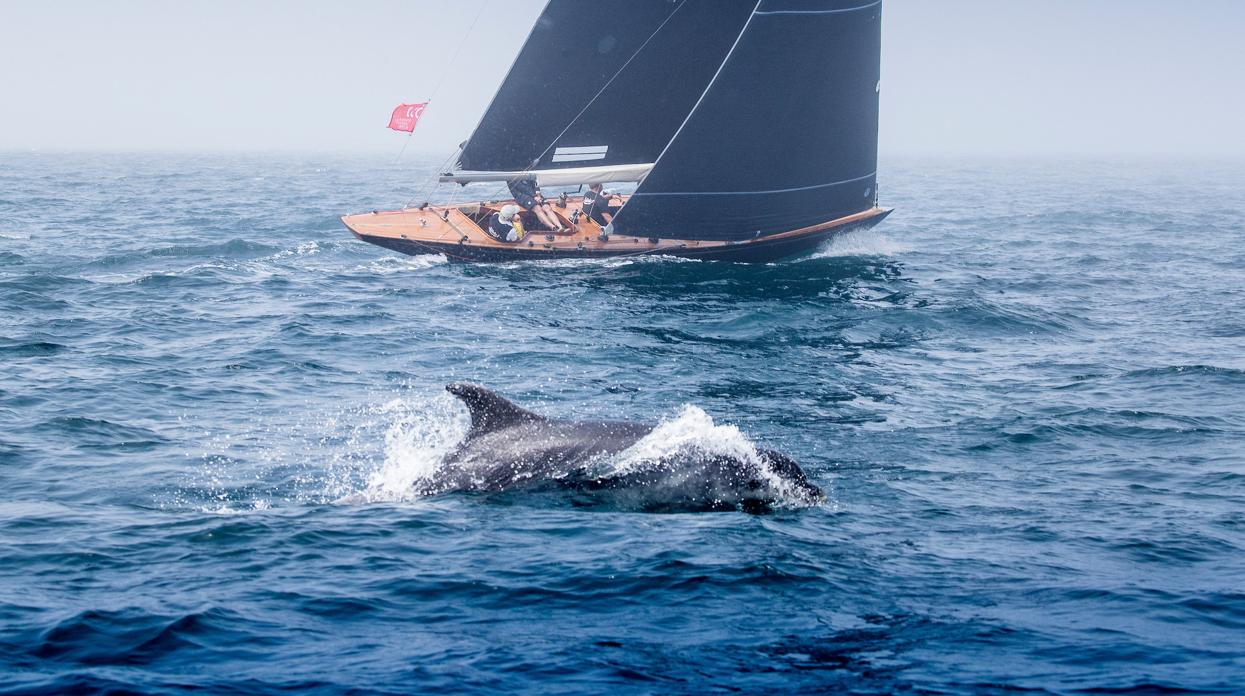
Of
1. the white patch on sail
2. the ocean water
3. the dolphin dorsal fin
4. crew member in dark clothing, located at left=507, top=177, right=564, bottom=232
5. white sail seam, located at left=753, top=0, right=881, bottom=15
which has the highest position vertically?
white sail seam, located at left=753, top=0, right=881, bottom=15

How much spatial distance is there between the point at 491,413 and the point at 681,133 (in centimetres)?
2082

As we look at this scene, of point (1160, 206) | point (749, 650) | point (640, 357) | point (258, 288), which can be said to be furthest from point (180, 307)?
point (1160, 206)

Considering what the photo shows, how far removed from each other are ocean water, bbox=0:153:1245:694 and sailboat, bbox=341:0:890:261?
74.6 inches

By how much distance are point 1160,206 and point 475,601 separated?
7164 cm

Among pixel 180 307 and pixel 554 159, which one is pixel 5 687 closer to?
pixel 180 307

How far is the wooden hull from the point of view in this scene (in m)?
33.4

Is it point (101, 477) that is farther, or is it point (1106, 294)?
point (1106, 294)

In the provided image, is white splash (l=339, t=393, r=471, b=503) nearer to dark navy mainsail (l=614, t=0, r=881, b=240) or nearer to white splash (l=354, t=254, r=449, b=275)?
dark navy mainsail (l=614, t=0, r=881, b=240)

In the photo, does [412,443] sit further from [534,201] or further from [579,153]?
[579,153]

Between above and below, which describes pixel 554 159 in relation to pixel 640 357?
above

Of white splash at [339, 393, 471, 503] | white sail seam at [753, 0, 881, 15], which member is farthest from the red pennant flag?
white splash at [339, 393, 471, 503]

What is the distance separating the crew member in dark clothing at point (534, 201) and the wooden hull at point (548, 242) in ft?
1.71

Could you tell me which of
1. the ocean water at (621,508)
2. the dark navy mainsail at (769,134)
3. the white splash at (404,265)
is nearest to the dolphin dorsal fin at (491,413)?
the ocean water at (621,508)

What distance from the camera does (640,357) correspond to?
22.3 meters
